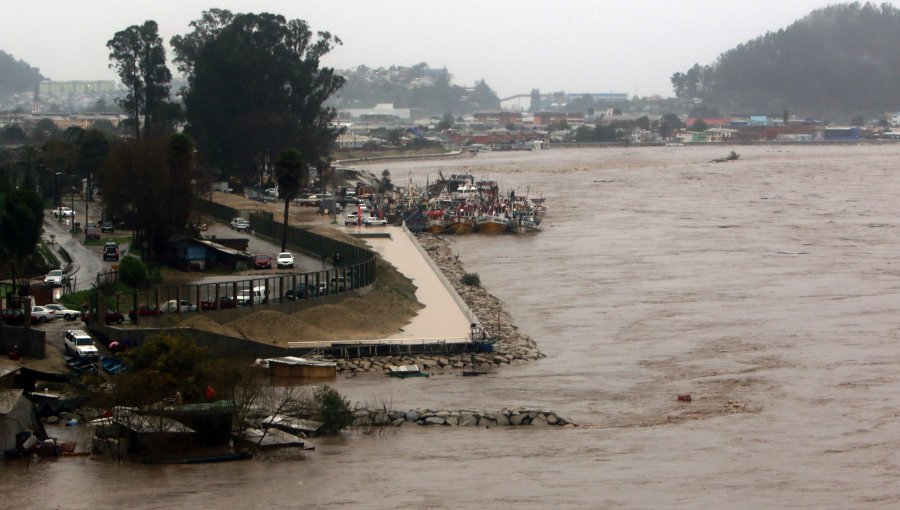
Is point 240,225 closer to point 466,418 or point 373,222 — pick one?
point 373,222

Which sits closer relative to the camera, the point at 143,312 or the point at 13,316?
the point at 13,316

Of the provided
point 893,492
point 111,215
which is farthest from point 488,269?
point 893,492

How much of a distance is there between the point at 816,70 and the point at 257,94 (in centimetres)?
13811

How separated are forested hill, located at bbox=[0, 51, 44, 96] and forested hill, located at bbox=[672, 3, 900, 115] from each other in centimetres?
8715

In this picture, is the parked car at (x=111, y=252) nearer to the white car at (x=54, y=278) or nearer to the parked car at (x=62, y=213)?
the white car at (x=54, y=278)

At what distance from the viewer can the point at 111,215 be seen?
32625 mm

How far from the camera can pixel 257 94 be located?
4828cm

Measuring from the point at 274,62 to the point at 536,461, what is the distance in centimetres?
3605

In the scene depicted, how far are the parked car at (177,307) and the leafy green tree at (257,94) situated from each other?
25054 mm

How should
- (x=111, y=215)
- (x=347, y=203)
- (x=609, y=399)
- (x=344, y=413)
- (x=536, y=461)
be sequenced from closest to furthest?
(x=536, y=461) → (x=344, y=413) → (x=609, y=399) → (x=111, y=215) → (x=347, y=203)

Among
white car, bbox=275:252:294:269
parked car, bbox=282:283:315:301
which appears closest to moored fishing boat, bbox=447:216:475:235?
white car, bbox=275:252:294:269

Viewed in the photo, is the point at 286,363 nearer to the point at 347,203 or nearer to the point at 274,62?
the point at 347,203

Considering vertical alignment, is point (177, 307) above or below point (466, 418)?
above

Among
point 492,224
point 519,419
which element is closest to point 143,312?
point 519,419
